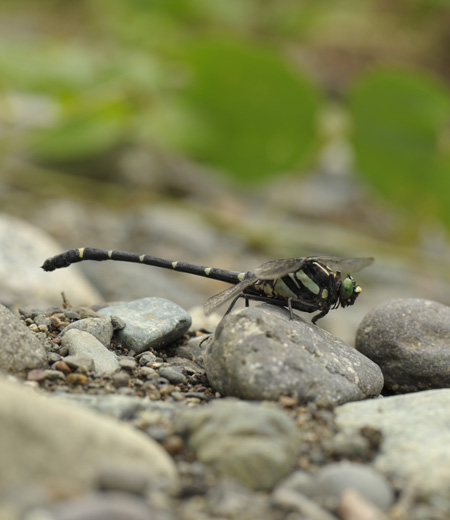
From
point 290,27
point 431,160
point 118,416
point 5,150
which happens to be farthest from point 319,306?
point 290,27

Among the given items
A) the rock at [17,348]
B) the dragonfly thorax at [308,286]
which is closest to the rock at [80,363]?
the rock at [17,348]

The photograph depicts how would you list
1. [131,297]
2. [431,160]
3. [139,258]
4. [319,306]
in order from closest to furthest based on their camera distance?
[319,306] < [139,258] < [131,297] < [431,160]

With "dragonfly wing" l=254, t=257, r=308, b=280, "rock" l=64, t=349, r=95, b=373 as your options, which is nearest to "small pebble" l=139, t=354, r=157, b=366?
"rock" l=64, t=349, r=95, b=373

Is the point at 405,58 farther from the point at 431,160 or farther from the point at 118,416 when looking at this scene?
the point at 118,416

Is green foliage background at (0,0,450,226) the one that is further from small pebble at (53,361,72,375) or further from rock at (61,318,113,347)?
small pebble at (53,361,72,375)

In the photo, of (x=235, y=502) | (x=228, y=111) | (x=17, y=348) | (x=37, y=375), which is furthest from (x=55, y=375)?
(x=228, y=111)

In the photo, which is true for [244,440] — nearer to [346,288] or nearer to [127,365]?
[127,365]
